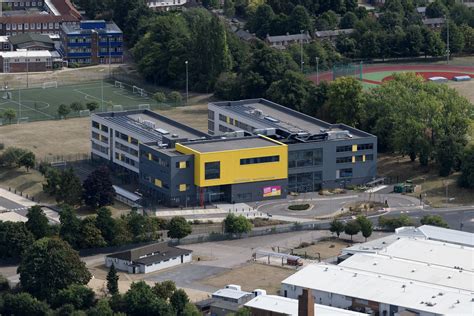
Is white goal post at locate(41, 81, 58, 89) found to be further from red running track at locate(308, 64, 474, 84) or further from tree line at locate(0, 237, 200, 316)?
tree line at locate(0, 237, 200, 316)

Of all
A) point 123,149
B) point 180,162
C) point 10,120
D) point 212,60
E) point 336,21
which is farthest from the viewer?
point 336,21

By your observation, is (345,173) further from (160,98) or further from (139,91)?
(139,91)

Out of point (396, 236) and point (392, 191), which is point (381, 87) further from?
point (396, 236)

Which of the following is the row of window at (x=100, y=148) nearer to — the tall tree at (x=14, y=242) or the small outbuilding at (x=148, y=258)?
the small outbuilding at (x=148, y=258)

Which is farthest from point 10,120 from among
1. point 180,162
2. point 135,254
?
point 135,254

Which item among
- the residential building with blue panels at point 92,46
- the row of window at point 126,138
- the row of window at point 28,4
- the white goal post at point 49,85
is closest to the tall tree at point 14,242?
the row of window at point 126,138

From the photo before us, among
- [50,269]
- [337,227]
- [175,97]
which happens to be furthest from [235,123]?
[50,269]
